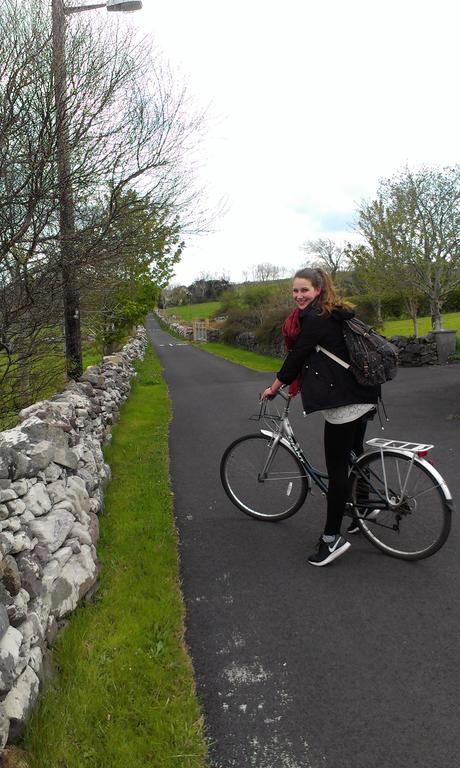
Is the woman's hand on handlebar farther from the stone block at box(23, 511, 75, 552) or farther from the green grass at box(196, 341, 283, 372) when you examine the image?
the green grass at box(196, 341, 283, 372)

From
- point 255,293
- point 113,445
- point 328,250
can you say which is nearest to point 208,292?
point 328,250

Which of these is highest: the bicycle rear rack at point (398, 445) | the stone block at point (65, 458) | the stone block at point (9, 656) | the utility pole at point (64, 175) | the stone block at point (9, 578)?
the utility pole at point (64, 175)

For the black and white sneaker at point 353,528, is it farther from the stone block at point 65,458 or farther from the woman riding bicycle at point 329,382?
the stone block at point 65,458

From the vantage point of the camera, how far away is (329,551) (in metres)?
3.68

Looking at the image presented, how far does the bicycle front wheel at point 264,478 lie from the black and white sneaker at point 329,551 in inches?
27.5

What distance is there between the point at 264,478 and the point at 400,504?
4.21 feet

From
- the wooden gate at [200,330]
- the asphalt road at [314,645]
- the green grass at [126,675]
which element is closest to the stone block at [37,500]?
the green grass at [126,675]

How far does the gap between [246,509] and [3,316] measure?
358 centimetres

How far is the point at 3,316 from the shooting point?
5820 millimetres

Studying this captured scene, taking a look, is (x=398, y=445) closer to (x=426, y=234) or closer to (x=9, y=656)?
(x=9, y=656)

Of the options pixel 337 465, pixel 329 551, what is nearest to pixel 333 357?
pixel 337 465

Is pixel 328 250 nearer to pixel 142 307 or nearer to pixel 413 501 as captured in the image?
pixel 142 307

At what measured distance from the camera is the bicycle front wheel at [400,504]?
11.3ft

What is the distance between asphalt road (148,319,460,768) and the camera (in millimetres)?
2178
